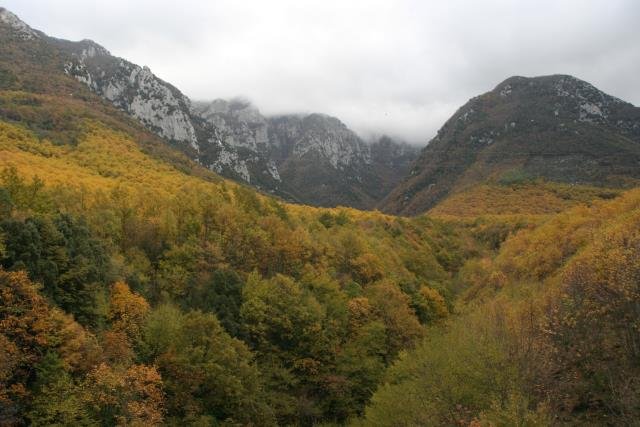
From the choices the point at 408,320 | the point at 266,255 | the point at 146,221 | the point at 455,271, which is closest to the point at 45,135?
the point at 146,221

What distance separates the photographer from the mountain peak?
501 feet

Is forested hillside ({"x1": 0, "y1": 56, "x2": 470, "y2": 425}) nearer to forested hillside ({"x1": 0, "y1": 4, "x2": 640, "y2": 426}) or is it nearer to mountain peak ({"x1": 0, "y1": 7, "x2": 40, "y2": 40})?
forested hillside ({"x1": 0, "y1": 4, "x2": 640, "y2": 426})

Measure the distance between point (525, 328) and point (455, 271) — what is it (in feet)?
270

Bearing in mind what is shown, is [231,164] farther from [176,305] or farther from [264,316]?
[264,316]

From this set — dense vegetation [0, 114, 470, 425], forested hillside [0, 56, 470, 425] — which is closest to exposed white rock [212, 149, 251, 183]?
forested hillside [0, 56, 470, 425]

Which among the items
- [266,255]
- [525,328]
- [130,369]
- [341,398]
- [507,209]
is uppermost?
[507,209]

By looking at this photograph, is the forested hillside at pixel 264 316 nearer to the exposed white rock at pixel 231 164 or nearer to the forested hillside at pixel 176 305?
the forested hillside at pixel 176 305

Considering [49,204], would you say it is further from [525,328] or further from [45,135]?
[45,135]

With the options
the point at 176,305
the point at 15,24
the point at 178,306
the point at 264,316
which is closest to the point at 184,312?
the point at 178,306

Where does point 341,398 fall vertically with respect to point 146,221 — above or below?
below

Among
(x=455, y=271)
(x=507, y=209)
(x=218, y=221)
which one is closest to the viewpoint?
(x=218, y=221)

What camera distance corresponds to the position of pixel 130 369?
1177 inches

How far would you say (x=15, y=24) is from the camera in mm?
155375

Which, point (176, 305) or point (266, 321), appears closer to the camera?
point (176, 305)
